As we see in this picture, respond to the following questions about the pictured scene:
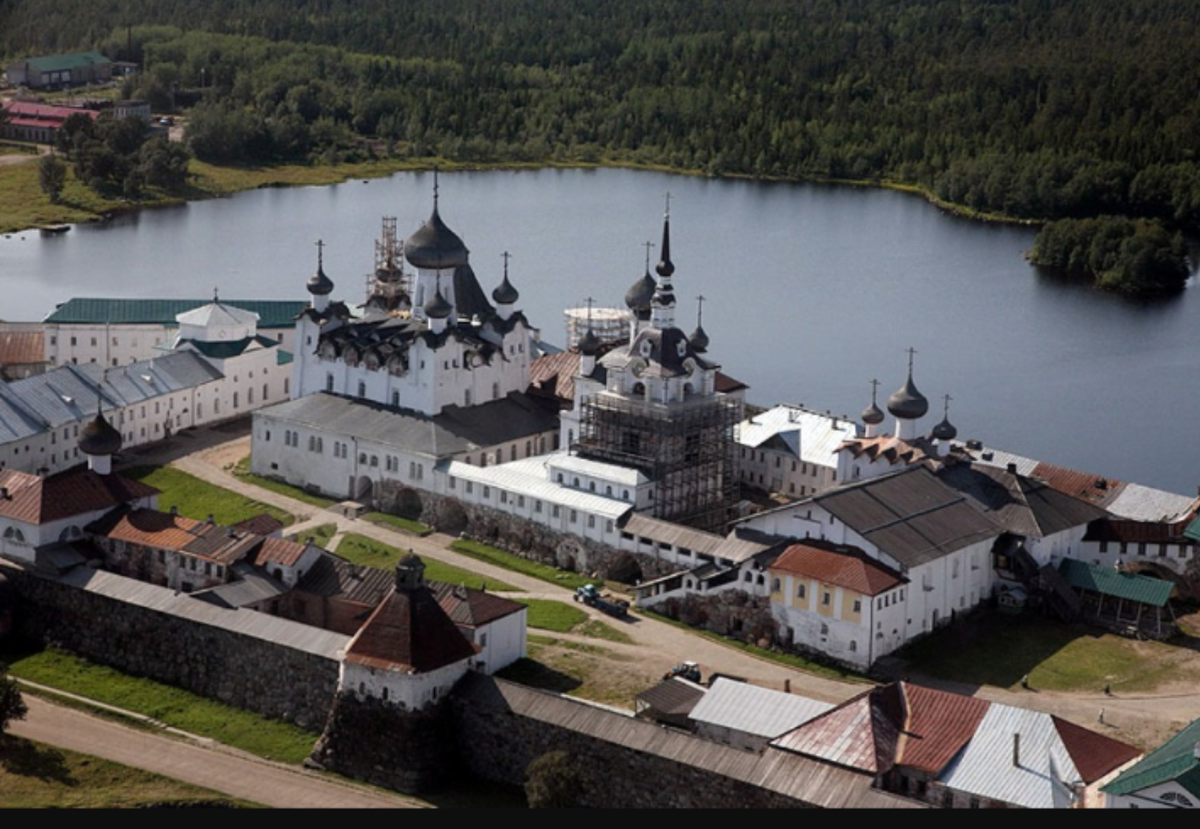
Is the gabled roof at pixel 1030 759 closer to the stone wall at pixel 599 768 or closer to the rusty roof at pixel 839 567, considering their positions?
the stone wall at pixel 599 768

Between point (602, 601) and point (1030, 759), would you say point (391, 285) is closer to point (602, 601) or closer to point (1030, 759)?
point (602, 601)

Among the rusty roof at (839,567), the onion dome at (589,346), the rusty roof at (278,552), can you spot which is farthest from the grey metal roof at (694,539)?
the rusty roof at (278,552)

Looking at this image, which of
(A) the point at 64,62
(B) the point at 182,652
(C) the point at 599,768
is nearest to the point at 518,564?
(B) the point at 182,652

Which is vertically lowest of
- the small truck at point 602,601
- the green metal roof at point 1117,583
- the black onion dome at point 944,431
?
the small truck at point 602,601

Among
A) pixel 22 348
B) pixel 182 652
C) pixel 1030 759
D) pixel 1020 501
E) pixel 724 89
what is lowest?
pixel 182 652

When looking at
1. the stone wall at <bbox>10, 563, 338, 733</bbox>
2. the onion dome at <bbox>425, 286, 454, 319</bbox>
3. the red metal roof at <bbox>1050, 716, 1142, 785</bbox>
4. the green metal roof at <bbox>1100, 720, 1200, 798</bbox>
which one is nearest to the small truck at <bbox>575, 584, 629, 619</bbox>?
the stone wall at <bbox>10, 563, 338, 733</bbox>

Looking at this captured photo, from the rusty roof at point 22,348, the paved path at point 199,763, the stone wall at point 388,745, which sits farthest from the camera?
the rusty roof at point 22,348

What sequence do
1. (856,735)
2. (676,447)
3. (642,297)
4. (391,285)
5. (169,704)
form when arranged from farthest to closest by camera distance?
(391,285) < (642,297) < (676,447) < (169,704) < (856,735)

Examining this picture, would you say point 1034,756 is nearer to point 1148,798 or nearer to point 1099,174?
point 1148,798
